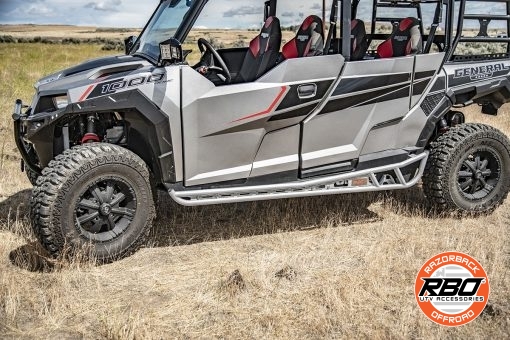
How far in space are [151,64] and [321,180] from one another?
5.51ft

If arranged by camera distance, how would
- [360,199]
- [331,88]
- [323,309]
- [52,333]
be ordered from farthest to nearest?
[360,199], [331,88], [323,309], [52,333]

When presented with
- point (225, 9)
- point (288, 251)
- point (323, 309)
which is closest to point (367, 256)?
point (288, 251)

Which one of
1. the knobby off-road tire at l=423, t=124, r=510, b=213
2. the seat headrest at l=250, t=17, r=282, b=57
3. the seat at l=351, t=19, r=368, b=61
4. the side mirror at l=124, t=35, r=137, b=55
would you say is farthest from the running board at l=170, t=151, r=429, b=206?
the side mirror at l=124, t=35, r=137, b=55

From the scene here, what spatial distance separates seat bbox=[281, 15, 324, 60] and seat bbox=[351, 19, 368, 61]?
34 cm

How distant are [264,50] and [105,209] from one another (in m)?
1.84

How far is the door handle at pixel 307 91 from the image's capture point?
4.54 m

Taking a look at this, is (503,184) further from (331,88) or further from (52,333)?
(52,333)

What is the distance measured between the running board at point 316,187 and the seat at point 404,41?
954 mm

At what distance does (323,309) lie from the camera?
3586mm

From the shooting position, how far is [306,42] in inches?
194

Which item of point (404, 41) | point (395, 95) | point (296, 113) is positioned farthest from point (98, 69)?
point (404, 41)

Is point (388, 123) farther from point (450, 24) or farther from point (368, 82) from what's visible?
point (450, 24)

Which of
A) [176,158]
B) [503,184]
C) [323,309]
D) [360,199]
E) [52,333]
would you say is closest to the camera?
[52,333]

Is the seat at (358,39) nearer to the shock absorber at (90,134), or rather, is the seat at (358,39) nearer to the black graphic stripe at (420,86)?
the black graphic stripe at (420,86)
